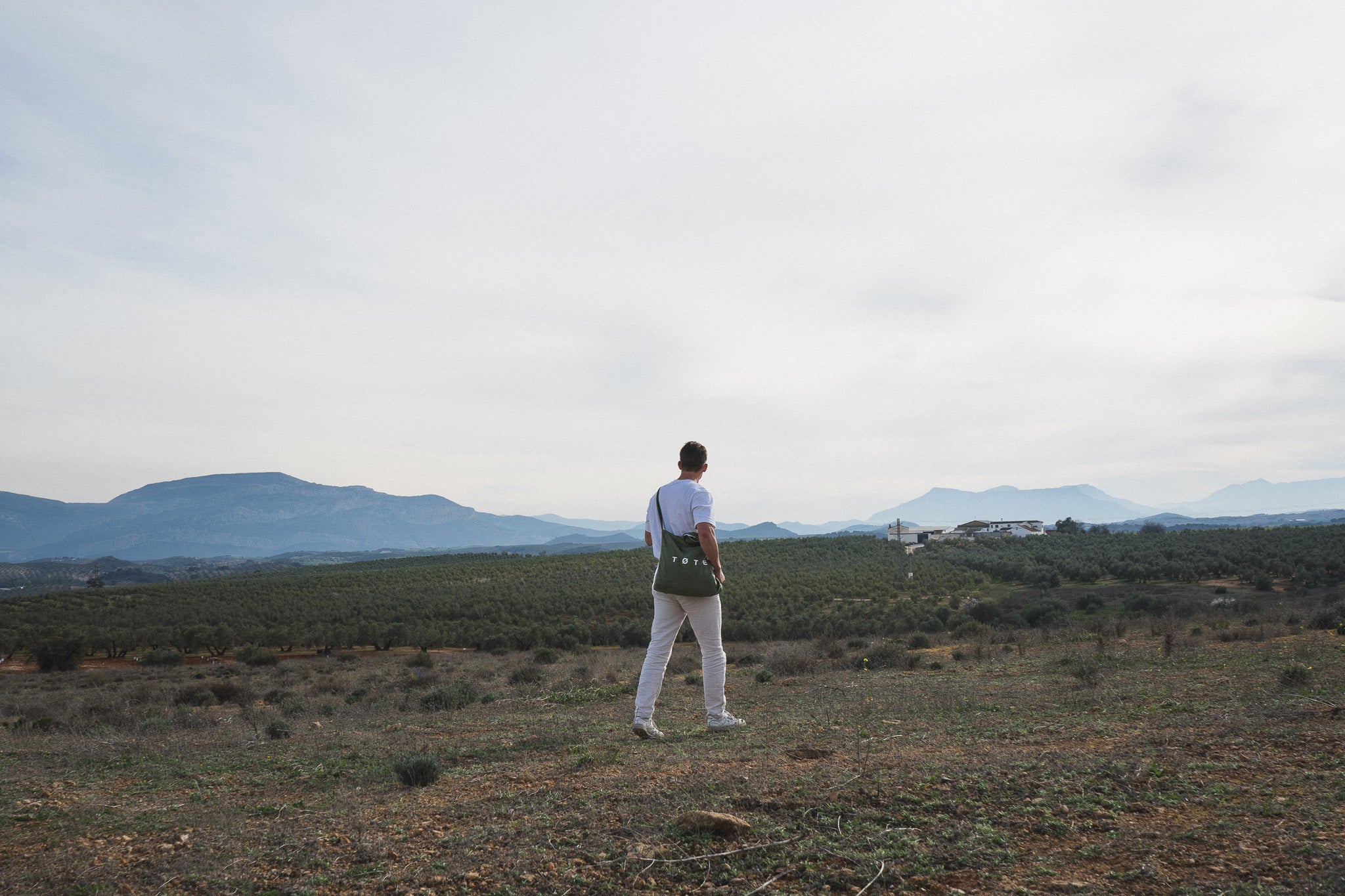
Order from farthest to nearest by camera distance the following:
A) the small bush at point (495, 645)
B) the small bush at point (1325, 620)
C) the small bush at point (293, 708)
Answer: the small bush at point (495, 645)
the small bush at point (1325, 620)
the small bush at point (293, 708)

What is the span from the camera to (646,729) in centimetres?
580

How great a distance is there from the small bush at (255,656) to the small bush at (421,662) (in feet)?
17.7

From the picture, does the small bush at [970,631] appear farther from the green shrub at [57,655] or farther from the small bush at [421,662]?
the green shrub at [57,655]

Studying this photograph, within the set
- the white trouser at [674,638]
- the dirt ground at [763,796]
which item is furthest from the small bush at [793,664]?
the white trouser at [674,638]

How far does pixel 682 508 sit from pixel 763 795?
232 centimetres

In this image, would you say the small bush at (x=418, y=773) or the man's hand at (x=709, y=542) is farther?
the man's hand at (x=709, y=542)

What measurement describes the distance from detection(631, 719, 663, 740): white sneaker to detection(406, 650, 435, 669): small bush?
1551 cm

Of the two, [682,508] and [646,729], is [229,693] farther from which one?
[682,508]

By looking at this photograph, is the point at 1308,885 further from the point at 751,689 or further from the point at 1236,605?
the point at 1236,605

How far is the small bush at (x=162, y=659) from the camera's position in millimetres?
24312

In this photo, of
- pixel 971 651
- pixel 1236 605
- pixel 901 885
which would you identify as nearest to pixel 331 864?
pixel 901 885

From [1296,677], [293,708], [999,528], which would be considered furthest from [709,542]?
[999,528]

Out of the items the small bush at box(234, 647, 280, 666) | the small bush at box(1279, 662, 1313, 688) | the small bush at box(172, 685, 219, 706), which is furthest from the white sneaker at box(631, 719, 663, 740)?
the small bush at box(234, 647, 280, 666)

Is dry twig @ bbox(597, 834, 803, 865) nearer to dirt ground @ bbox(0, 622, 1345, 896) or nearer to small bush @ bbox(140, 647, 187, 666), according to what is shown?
dirt ground @ bbox(0, 622, 1345, 896)
